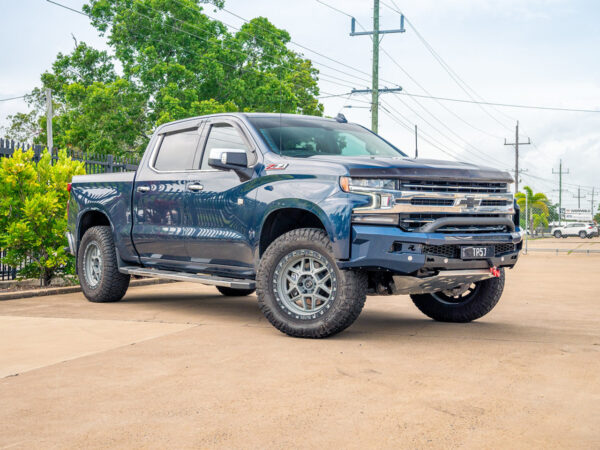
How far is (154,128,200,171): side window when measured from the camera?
8578 mm

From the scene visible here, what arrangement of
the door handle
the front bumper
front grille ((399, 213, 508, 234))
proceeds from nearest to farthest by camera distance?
the front bumper < front grille ((399, 213, 508, 234)) < the door handle

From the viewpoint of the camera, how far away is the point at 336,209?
651 centimetres

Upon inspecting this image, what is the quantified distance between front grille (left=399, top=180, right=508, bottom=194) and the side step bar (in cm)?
190

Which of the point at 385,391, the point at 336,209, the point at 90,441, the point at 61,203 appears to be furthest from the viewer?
the point at 61,203

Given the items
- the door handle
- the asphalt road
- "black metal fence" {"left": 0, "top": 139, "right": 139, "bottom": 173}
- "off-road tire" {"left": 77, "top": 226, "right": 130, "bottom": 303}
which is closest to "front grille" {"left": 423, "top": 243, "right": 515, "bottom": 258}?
the asphalt road

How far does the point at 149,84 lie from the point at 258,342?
3220 cm

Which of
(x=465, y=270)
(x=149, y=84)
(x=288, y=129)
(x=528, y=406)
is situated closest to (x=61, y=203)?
(x=288, y=129)

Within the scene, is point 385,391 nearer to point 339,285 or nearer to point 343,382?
point 343,382

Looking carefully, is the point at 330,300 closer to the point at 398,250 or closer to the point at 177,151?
the point at 398,250

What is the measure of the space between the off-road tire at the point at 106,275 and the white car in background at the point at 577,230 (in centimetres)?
6863

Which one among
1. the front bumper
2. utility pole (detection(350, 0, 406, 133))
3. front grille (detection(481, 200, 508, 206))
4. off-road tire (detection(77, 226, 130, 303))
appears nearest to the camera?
the front bumper

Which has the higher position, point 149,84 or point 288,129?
point 149,84

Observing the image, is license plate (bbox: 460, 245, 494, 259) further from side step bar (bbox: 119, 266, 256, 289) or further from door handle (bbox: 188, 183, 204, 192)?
door handle (bbox: 188, 183, 204, 192)

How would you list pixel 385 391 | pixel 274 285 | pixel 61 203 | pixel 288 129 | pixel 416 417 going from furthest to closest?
pixel 61 203 < pixel 288 129 < pixel 274 285 < pixel 385 391 < pixel 416 417
